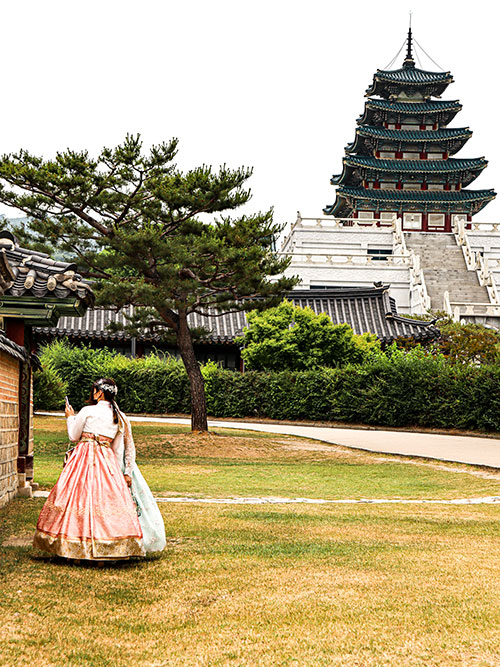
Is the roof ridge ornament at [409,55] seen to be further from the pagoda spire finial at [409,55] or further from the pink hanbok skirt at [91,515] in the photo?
the pink hanbok skirt at [91,515]

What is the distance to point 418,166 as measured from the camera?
59.6 m

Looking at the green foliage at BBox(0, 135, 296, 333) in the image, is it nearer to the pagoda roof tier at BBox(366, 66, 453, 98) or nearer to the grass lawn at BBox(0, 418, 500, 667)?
the grass lawn at BBox(0, 418, 500, 667)

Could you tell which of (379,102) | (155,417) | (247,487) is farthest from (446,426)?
(379,102)

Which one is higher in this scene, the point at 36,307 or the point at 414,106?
the point at 414,106

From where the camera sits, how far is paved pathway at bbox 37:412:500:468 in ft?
60.7

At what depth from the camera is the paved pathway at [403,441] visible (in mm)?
18516

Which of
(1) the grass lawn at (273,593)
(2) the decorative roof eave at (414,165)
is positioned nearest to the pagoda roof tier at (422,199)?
(2) the decorative roof eave at (414,165)

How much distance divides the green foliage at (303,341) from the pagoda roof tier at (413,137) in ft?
110

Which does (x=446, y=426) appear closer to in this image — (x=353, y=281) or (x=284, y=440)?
(x=284, y=440)

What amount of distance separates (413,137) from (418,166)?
232 centimetres

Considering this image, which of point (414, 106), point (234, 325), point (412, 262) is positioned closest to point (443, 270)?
point (412, 262)

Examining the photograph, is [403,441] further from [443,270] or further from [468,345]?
[443,270]

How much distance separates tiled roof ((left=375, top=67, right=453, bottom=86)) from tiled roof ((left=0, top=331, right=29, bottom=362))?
55.4 meters

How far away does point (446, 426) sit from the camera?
25.8m
